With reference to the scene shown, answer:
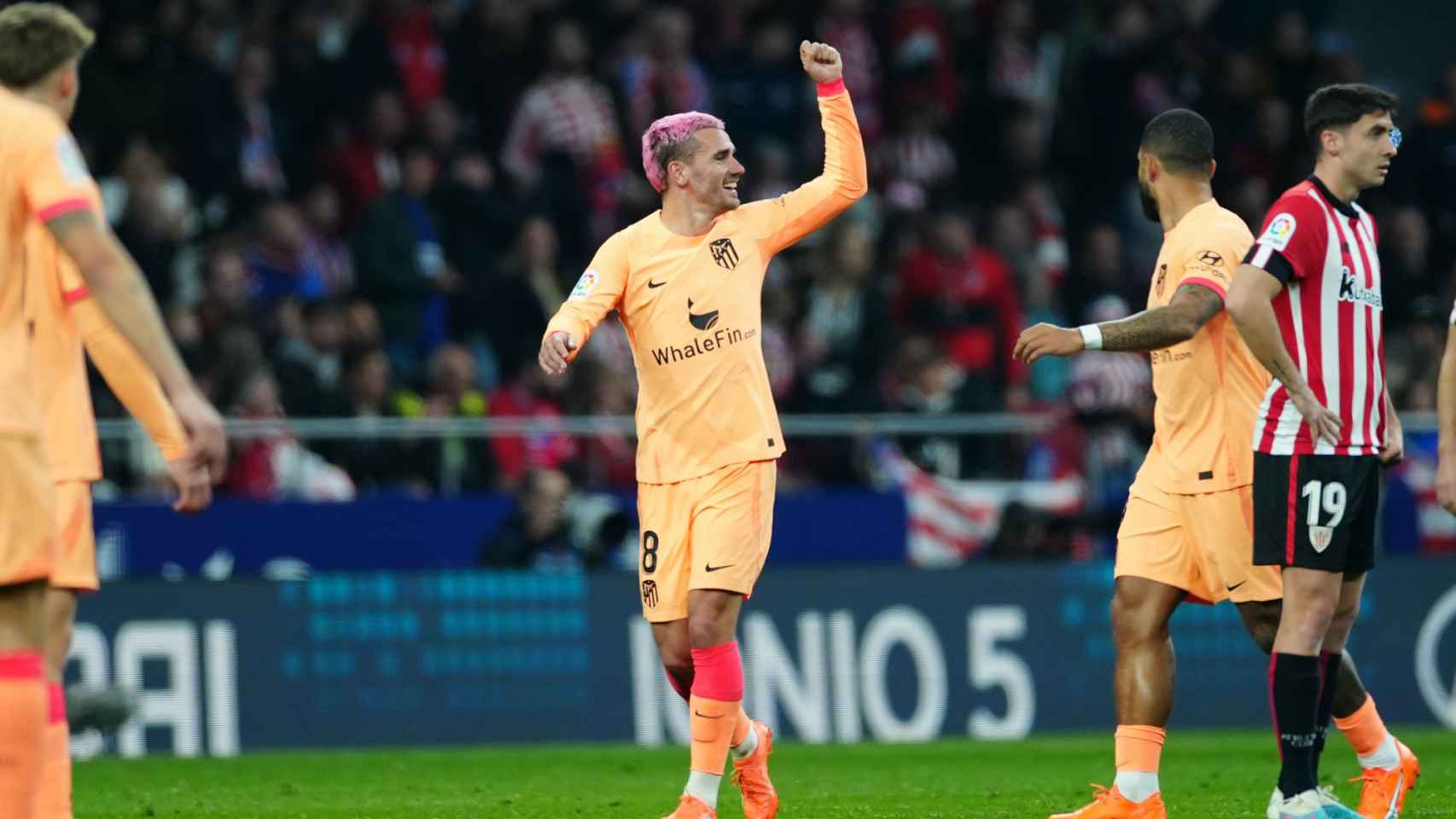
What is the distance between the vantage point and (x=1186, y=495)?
7980mm

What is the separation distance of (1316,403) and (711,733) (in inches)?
94.3

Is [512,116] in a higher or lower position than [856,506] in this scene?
higher

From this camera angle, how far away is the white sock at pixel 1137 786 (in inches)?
308

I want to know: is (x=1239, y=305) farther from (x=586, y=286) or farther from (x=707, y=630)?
(x=586, y=286)

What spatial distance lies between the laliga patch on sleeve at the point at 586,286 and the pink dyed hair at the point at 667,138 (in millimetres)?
415

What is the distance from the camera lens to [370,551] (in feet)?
44.4

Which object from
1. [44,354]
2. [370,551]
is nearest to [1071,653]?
[370,551]

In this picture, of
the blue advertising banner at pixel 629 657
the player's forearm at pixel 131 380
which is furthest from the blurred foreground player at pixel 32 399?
the blue advertising banner at pixel 629 657

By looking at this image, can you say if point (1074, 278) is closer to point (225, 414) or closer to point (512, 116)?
point (512, 116)

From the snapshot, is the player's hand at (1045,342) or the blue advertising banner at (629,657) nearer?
the player's hand at (1045,342)

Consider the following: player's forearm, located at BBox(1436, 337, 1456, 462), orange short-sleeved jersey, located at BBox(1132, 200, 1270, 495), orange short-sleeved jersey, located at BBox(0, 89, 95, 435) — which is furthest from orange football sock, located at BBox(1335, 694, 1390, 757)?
orange short-sleeved jersey, located at BBox(0, 89, 95, 435)

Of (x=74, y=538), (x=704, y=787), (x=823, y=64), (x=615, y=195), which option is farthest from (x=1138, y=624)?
(x=615, y=195)

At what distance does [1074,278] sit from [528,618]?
6064 millimetres

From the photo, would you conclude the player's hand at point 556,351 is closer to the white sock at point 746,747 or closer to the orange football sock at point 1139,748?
the white sock at point 746,747
